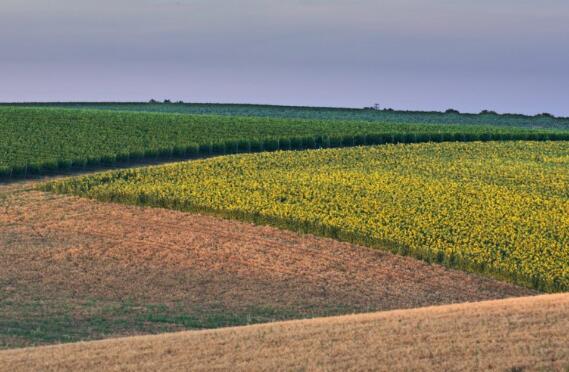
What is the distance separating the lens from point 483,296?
86.5 feet

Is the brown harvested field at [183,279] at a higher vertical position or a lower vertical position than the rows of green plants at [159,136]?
lower

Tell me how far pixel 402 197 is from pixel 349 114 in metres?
58.1

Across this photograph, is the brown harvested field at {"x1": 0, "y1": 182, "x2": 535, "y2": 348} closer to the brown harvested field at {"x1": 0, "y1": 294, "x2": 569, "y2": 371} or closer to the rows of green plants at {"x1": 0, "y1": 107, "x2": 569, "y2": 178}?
the brown harvested field at {"x1": 0, "y1": 294, "x2": 569, "y2": 371}

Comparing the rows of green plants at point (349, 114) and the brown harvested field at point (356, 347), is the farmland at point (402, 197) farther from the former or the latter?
the rows of green plants at point (349, 114)

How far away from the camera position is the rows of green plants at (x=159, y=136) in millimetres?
51406

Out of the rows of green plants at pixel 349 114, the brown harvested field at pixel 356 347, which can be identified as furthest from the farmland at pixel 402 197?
the rows of green plants at pixel 349 114

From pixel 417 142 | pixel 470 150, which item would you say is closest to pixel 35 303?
pixel 470 150

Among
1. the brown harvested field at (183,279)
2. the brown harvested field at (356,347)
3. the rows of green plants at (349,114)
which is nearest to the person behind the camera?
the brown harvested field at (356,347)

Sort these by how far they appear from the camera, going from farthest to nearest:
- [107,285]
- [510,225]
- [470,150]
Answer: [470,150] → [510,225] → [107,285]

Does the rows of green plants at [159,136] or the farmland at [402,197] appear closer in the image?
the farmland at [402,197]

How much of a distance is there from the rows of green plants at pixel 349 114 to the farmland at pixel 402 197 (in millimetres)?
34451

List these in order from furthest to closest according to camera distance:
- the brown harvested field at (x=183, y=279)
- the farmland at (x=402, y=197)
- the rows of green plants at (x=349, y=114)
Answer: the rows of green plants at (x=349, y=114), the farmland at (x=402, y=197), the brown harvested field at (x=183, y=279)

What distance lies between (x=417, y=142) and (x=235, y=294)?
3814 cm

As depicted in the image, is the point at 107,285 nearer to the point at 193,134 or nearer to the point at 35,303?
the point at 35,303
